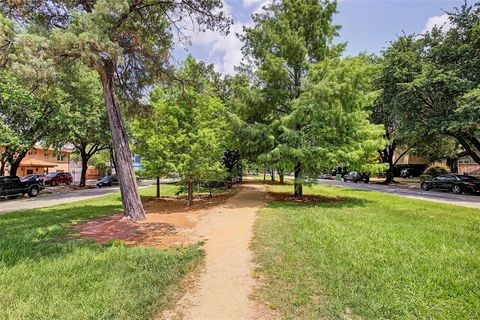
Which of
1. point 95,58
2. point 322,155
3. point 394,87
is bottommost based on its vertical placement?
point 322,155

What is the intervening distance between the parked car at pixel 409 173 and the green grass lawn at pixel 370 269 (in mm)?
45372

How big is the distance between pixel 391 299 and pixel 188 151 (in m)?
10.3

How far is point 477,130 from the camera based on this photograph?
923 inches

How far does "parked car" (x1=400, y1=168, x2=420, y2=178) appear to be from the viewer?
50.2 m

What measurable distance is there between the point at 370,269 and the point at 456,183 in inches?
913

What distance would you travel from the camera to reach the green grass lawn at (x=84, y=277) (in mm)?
3826

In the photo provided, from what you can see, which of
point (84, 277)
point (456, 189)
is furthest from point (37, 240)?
point (456, 189)

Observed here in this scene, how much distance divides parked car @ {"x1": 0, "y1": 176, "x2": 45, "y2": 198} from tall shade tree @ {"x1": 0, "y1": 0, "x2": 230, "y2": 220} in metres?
14.6

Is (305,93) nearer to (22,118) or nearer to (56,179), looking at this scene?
(22,118)

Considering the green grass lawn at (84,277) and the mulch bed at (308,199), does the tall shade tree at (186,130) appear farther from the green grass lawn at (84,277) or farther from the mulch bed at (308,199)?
the green grass lawn at (84,277)

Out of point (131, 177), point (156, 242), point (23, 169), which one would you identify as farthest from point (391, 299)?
point (23, 169)

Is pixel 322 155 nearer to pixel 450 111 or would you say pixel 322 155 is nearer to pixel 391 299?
pixel 391 299

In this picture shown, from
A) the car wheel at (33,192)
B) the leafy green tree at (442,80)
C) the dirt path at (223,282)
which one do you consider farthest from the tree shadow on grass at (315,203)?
the car wheel at (33,192)

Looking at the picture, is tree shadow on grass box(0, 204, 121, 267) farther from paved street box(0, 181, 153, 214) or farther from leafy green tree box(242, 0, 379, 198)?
leafy green tree box(242, 0, 379, 198)
